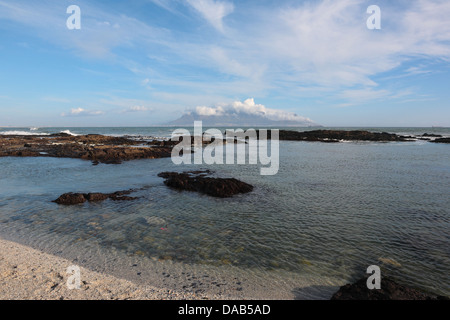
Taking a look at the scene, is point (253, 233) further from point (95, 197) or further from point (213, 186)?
point (95, 197)

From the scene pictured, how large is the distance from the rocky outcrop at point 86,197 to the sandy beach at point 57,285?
648 cm

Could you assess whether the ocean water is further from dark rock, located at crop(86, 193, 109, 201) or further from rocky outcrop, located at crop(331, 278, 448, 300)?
dark rock, located at crop(86, 193, 109, 201)

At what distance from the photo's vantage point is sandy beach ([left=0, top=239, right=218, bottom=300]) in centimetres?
578

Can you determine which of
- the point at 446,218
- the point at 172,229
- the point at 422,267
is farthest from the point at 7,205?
the point at 446,218

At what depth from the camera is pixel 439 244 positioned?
8.97 metres

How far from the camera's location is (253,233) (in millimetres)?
→ 9961

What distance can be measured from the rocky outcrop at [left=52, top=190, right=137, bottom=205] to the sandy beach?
21.3 feet

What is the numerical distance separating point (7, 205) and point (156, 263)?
426 inches

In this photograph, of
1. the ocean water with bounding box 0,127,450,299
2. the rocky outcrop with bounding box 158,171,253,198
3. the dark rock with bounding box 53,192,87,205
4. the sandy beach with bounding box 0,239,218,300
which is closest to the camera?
the sandy beach with bounding box 0,239,218,300

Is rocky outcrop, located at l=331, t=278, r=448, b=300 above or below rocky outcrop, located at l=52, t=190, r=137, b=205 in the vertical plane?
below

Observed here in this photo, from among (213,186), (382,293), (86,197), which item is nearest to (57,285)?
(382,293)

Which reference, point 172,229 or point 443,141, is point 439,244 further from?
point 443,141

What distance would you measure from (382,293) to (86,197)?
1459 centimetres

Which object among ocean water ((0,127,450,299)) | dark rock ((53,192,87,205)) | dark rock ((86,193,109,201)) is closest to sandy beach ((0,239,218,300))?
ocean water ((0,127,450,299))
